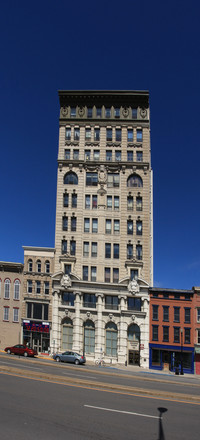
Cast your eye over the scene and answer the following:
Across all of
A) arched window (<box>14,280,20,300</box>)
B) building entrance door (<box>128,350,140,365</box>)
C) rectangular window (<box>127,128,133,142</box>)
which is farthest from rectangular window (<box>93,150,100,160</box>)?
building entrance door (<box>128,350,140,365</box>)

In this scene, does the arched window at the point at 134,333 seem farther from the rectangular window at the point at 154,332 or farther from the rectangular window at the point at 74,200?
the rectangular window at the point at 74,200

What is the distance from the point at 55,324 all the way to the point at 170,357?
1680 cm

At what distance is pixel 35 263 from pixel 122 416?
36.3 meters

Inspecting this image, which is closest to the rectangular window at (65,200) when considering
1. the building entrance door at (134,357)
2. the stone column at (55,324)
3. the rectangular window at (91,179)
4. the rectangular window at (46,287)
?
the rectangular window at (91,179)

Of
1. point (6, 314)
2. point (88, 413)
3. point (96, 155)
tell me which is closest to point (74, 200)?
point (96, 155)

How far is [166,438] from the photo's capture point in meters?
11.9

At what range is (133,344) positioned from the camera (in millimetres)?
43938

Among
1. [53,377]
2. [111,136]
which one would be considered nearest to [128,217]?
[111,136]

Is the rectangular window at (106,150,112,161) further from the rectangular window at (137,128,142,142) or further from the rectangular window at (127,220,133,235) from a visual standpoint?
the rectangular window at (127,220,133,235)

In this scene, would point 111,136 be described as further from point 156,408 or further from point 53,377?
point 156,408

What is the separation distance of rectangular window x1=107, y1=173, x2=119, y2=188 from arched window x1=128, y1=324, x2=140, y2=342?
21230 millimetres

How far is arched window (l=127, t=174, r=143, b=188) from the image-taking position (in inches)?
1957

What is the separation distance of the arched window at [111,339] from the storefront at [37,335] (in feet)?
28.7

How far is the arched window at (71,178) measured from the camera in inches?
2003
